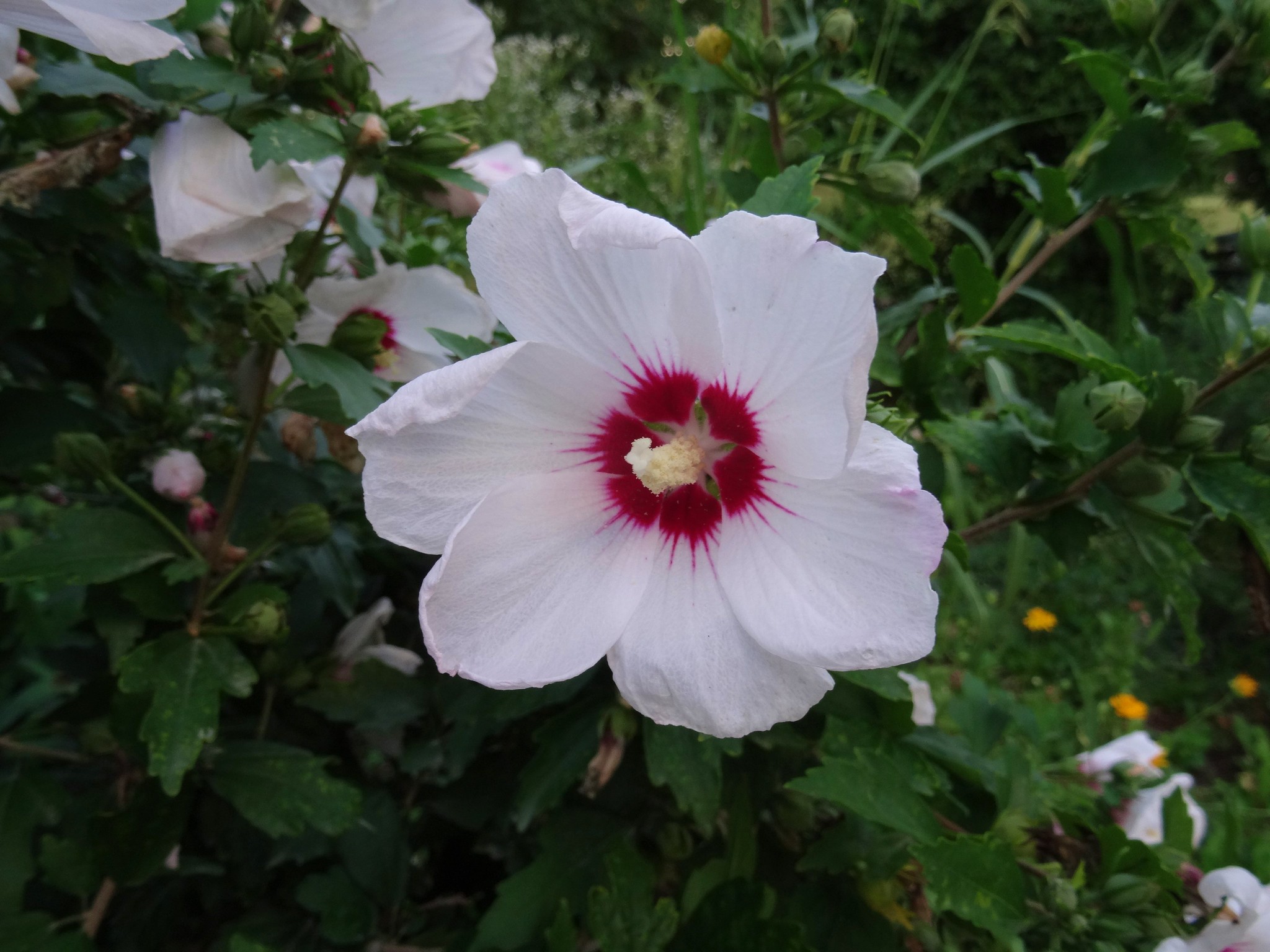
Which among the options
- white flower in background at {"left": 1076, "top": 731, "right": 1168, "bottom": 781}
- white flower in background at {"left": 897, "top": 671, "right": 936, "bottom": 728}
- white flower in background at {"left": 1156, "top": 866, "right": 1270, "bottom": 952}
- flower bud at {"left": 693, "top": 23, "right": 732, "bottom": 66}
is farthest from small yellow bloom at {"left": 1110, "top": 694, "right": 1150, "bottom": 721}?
flower bud at {"left": 693, "top": 23, "right": 732, "bottom": 66}

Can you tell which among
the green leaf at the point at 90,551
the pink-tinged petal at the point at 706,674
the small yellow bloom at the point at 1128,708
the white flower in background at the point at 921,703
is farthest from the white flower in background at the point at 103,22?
the small yellow bloom at the point at 1128,708

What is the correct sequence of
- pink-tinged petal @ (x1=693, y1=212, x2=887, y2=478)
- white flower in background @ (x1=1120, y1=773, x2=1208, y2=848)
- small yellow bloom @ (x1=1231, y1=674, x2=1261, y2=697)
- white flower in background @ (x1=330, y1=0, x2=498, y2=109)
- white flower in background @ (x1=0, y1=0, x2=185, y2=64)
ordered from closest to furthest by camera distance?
pink-tinged petal @ (x1=693, y1=212, x2=887, y2=478) < white flower in background @ (x1=0, y1=0, x2=185, y2=64) < white flower in background @ (x1=330, y1=0, x2=498, y2=109) < white flower in background @ (x1=1120, y1=773, x2=1208, y2=848) < small yellow bloom @ (x1=1231, y1=674, x2=1261, y2=697)

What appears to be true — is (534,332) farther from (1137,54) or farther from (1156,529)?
(1137,54)

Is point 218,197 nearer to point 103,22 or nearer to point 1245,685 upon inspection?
point 103,22

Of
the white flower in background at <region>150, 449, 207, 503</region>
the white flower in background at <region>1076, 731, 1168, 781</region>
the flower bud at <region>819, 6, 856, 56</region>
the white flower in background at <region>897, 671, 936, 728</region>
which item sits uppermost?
the flower bud at <region>819, 6, 856, 56</region>

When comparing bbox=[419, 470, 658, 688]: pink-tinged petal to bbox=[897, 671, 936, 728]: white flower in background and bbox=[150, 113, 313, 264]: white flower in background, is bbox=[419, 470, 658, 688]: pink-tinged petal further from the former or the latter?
bbox=[897, 671, 936, 728]: white flower in background

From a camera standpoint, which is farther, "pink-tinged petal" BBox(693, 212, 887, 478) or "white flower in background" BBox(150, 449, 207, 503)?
"white flower in background" BBox(150, 449, 207, 503)
